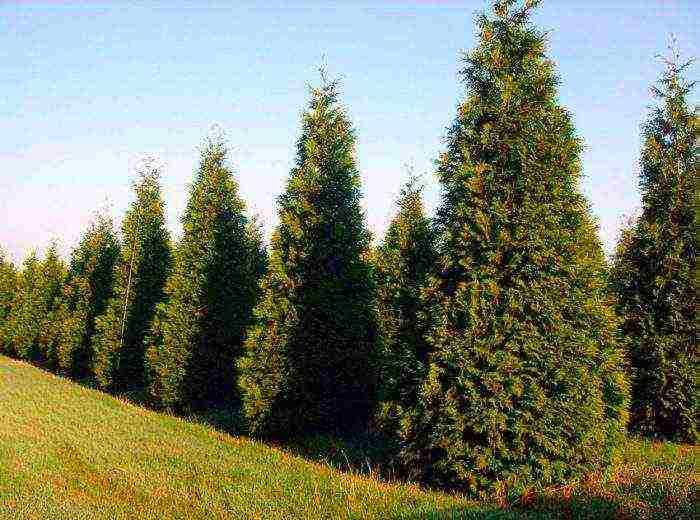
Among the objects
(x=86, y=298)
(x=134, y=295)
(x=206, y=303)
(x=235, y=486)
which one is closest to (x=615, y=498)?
(x=235, y=486)

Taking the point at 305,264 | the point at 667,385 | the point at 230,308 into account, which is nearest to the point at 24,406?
the point at 230,308

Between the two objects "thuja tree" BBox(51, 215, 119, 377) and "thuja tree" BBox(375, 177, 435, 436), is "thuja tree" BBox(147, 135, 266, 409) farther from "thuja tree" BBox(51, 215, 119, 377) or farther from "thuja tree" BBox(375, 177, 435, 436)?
"thuja tree" BBox(51, 215, 119, 377)

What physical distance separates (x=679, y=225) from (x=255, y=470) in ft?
32.1

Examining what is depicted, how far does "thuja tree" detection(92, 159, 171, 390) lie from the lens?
73.9 feet

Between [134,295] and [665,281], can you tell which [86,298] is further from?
[665,281]

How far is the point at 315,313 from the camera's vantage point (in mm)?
13656

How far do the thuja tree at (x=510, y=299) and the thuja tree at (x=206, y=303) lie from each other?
368 inches

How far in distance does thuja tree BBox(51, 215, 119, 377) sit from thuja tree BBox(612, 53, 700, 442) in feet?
66.0

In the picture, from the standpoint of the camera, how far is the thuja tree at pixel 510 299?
827 centimetres

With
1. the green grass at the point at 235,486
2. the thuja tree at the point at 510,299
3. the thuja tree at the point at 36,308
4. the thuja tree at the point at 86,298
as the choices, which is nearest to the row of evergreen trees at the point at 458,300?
the thuja tree at the point at 510,299

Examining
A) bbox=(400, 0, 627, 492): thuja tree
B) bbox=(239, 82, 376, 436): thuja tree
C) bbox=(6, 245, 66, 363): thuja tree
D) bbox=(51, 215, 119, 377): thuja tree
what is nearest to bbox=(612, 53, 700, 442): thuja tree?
bbox=(400, 0, 627, 492): thuja tree

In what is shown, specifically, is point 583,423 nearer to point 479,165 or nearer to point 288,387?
point 479,165

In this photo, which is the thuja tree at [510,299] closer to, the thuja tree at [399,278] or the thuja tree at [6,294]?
the thuja tree at [399,278]

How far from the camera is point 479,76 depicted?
9594 millimetres
